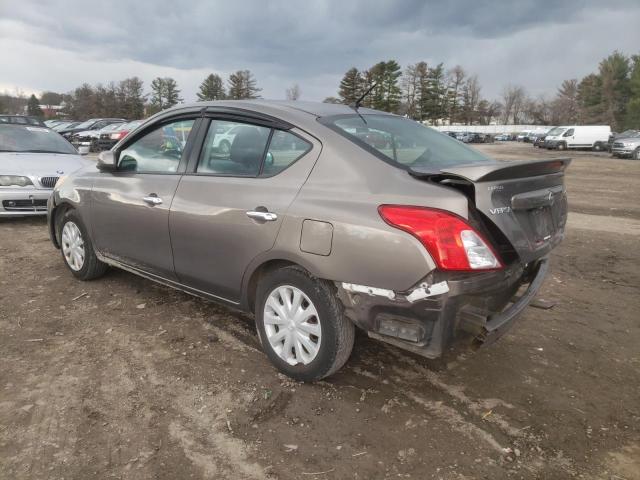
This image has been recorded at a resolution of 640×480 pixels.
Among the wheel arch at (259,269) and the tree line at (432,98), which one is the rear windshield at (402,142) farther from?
the tree line at (432,98)

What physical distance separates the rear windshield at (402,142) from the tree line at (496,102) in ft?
180

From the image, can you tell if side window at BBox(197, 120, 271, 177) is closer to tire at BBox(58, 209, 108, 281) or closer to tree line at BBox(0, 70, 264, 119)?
tire at BBox(58, 209, 108, 281)

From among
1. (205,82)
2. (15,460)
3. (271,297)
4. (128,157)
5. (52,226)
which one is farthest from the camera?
(205,82)

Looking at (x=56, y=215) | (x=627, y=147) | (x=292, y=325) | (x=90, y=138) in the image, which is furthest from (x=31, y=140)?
(x=627, y=147)

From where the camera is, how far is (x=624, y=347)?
3.59m

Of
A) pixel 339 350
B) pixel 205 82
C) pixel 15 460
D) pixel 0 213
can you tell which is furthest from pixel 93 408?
pixel 205 82

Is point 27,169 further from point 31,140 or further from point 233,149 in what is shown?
point 233,149

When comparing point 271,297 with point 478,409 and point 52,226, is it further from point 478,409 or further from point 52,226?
point 52,226

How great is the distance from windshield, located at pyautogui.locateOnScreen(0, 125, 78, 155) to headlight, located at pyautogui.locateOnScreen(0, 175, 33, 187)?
1.24 m

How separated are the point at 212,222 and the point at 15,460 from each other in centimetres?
164

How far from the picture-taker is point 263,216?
292cm

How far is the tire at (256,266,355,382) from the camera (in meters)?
2.74

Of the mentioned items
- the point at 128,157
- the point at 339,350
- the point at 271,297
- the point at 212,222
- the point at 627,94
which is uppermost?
the point at 627,94

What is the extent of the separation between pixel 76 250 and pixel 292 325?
9.41ft
